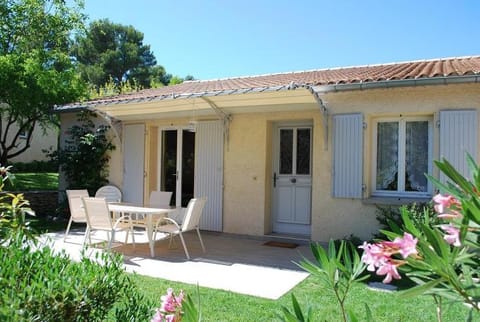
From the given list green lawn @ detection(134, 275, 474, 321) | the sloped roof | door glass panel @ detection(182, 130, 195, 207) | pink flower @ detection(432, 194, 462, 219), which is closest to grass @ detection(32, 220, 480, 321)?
green lawn @ detection(134, 275, 474, 321)

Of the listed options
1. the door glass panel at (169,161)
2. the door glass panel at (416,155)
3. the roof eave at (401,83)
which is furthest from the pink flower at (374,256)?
the door glass panel at (169,161)

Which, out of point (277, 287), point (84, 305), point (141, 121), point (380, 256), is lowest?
point (277, 287)

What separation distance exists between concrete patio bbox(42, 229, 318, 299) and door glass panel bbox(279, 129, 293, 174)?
1886 millimetres

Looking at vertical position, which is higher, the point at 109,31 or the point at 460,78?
the point at 109,31

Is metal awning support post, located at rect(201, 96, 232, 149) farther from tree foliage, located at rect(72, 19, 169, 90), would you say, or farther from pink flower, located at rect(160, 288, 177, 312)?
tree foliage, located at rect(72, 19, 169, 90)

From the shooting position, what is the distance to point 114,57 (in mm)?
38344

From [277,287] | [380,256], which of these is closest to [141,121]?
[277,287]

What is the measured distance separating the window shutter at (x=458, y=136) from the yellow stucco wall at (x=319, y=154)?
0.63 ft

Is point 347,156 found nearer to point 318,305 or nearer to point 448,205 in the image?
point 318,305

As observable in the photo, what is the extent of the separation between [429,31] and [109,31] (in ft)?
107

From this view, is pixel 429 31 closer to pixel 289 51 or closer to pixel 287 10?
pixel 287 10

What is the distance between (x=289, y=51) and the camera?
23766 millimetres

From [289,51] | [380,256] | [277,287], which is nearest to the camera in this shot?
[380,256]

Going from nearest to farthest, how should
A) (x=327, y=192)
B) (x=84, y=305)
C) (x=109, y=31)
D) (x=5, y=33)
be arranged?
1. (x=84, y=305)
2. (x=327, y=192)
3. (x=5, y=33)
4. (x=109, y=31)
